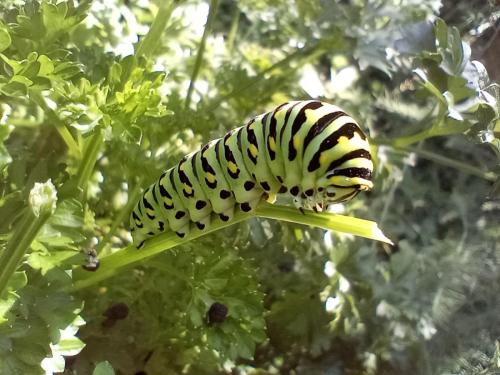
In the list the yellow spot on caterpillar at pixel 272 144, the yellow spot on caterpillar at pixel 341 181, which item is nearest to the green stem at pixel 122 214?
the yellow spot on caterpillar at pixel 272 144

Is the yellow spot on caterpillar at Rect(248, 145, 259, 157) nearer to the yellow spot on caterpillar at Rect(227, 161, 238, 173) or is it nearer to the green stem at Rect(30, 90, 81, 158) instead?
the yellow spot on caterpillar at Rect(227, 161, 238, 173)

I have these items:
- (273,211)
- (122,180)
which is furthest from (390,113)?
(273,211)

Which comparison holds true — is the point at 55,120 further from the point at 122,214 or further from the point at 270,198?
the point at 270,198

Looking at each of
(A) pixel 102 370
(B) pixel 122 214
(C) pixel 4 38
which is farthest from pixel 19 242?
(B) pixel 122 214

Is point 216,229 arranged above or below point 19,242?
below

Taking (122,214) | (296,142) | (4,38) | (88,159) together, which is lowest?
(122,214)

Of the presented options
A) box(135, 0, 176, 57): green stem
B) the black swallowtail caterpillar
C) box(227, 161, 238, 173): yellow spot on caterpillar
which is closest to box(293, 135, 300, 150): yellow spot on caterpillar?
the black swallowtail caterpillar

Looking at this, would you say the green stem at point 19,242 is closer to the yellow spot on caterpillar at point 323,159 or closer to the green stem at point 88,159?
the green stem at point 88,159
